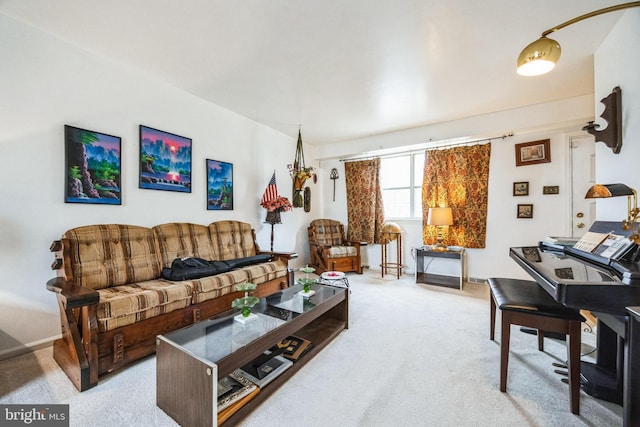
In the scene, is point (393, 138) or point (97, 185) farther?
point (393, 138)

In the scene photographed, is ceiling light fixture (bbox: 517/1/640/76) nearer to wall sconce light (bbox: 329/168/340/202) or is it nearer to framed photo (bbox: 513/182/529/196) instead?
framed photo (bbox: 513/182/529/196)

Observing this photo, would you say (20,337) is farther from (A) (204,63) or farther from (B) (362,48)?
(B) (362,48)

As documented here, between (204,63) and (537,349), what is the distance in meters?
3.84

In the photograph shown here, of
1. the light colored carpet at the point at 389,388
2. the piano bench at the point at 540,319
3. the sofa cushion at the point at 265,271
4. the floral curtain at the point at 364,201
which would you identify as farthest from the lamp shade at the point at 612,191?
the floral curtain at the point at 364,201

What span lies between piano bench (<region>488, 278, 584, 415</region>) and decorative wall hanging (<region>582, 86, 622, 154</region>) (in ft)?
4.37

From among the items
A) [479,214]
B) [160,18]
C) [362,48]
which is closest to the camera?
[160,18]

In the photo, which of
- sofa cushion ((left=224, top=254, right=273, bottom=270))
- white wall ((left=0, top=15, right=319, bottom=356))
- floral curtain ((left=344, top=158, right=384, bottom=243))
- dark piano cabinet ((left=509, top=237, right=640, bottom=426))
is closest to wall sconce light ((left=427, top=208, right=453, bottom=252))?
floral curtain ((left=344, top=158, right=384, bottom=243))

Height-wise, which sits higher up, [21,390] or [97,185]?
[97,185]

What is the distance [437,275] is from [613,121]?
3.03 metres

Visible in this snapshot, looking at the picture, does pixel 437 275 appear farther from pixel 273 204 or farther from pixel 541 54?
pixel 541 54

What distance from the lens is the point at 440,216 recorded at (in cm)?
391

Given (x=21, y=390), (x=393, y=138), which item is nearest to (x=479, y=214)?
(x=393, y=138)

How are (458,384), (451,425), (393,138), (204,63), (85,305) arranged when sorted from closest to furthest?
(451,425)
(85,305)
(458,384)
(204,63)
(393,138)

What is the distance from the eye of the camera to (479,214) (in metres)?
3.96
